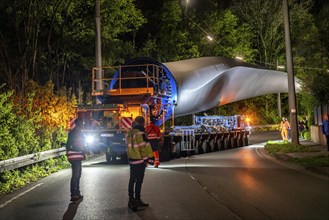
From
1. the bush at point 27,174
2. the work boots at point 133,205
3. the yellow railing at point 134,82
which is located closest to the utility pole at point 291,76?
the yellow railing at point 134,82

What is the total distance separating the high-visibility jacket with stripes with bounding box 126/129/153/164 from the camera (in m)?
8.64

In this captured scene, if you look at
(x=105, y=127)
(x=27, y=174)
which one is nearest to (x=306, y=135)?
(x=105, y=127)

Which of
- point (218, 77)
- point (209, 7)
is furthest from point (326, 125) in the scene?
point (209, 7)

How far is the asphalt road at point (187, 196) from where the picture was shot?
26.5 ft

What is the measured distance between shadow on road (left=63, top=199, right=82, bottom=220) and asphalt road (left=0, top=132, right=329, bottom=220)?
19 millimetres

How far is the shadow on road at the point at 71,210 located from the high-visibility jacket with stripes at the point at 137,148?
1.43 meters

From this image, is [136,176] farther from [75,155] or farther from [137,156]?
[75,155]

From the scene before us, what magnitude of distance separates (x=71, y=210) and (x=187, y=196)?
260 cm

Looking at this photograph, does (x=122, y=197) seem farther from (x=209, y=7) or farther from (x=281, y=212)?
(x=209, y=7)

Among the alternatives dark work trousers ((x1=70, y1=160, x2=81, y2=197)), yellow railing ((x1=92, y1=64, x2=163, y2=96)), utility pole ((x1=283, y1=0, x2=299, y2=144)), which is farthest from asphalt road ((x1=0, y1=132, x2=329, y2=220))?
utility pole ((x1=283, y1=0, x2=299, y2=144))

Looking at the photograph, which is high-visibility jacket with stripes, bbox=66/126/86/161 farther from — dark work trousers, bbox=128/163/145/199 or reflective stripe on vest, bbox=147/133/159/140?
reflective stripe on vest, bbox=147/133/159/140

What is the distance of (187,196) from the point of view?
975 centimetres

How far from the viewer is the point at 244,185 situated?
Result: 11188 millimetres

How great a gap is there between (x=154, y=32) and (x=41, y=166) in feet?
106
